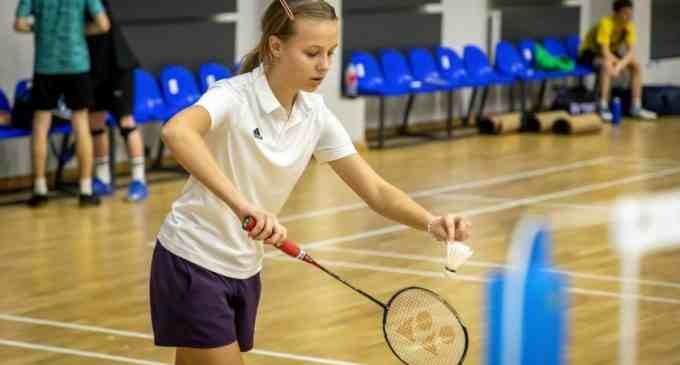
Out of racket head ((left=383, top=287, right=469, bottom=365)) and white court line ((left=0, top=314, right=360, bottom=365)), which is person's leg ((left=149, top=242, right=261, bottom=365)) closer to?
racket head ((left=383, top=287, right=469, bottom=365))

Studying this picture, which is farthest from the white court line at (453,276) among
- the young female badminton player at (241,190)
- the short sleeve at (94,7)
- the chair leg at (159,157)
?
the chair leg at (159,157)

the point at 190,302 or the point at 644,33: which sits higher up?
the point at 644,33

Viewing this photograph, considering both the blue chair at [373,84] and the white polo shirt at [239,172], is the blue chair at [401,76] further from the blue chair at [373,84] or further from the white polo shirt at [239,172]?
the white polo shirt at [239,172]

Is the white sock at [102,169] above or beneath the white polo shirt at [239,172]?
beneath

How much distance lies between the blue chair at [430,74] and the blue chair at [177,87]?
11.4 ft

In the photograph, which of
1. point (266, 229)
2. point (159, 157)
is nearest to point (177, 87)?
point (159, 157)

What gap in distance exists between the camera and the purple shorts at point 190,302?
4090mm

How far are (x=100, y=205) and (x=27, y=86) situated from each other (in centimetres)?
124

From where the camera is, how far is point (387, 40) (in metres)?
16.0

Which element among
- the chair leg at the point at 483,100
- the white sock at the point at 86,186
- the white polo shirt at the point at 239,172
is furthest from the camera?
the chair leg at the point at 483,100

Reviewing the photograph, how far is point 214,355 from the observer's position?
13.5 ft

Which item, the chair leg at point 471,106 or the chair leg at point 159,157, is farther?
the chair leg at point 471,106

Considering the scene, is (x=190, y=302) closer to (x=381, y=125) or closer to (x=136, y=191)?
(x=136, y=191)

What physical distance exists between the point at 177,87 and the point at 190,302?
29.1ft
